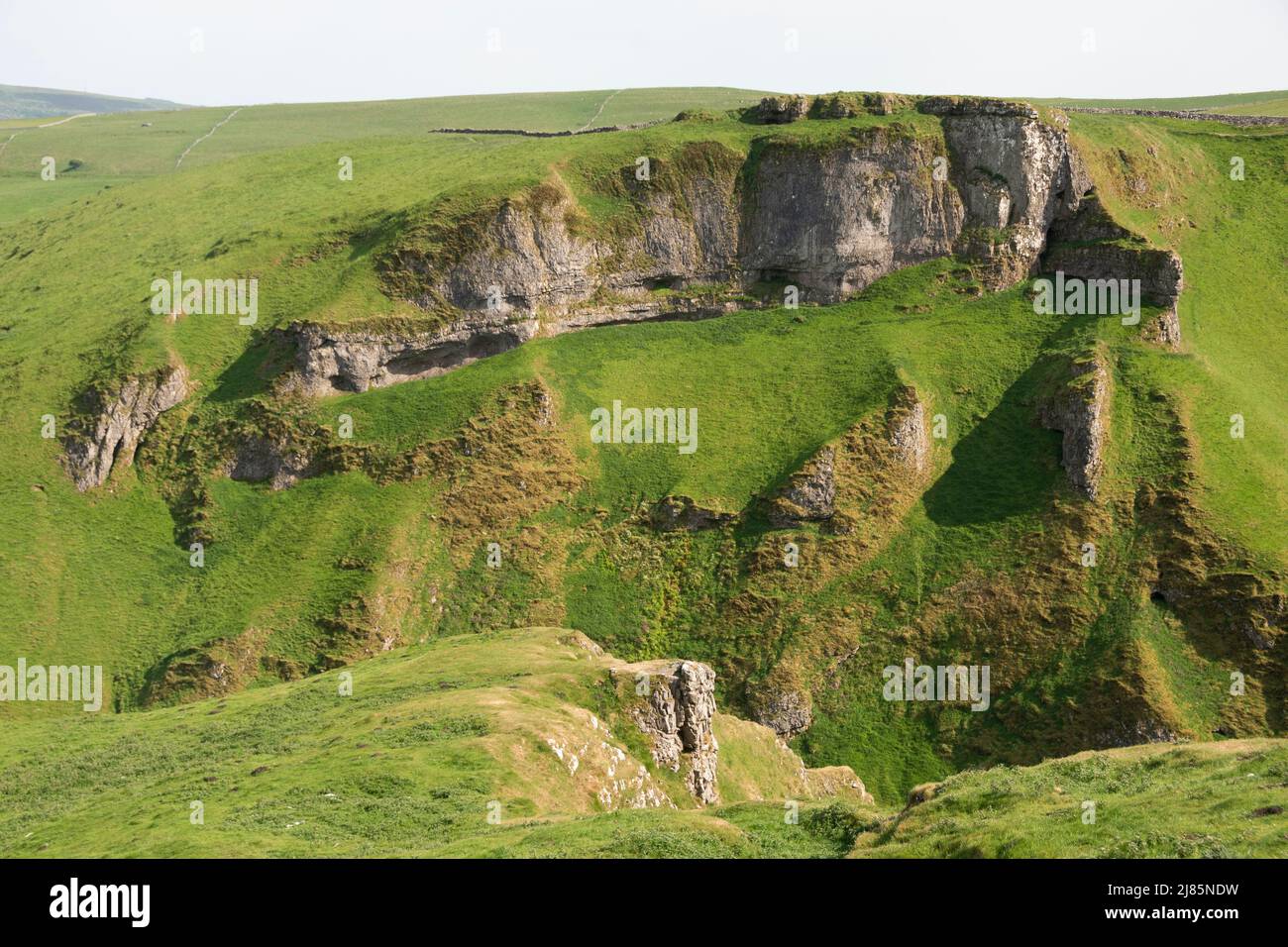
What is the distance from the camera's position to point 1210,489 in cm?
7981

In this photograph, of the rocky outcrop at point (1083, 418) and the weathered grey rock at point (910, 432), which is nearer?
the rocky outcrop at point (1083, 418)

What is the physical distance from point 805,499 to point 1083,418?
19852mm

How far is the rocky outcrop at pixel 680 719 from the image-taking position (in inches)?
2190

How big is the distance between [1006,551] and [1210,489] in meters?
13.9

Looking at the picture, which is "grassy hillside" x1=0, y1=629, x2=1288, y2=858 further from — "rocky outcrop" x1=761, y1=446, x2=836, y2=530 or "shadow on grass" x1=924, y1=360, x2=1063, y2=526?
"shadow on grass" x1=924, y1=360, x2=1063, y2=526

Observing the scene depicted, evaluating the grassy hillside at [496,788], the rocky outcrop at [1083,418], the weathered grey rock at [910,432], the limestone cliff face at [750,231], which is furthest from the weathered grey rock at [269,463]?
the rocky outcrop at [1083,418]

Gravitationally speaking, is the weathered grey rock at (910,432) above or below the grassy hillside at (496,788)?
above

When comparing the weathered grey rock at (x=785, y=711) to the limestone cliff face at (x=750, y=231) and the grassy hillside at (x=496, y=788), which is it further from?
the limestone cliff face at (x=750, y=231)

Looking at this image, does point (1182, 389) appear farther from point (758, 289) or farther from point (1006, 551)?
point (758, 289)

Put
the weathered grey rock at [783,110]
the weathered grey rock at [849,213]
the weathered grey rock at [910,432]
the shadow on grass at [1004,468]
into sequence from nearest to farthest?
1. the shadow on grass at [1004,468]
2. the weathered grey rock at [910,432]
3. the weathered grey rock at [849,213]
4. the weathered grey rock at [783,110]

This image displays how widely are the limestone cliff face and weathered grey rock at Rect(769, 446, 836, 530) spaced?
898 inches

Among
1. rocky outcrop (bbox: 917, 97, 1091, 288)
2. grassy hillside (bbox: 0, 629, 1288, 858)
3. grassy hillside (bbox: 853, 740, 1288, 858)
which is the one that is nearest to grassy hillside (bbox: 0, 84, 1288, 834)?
grassy hillside (bbox: 0, 629, 1288, 858)

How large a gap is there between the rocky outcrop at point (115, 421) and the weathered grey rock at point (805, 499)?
148ft
